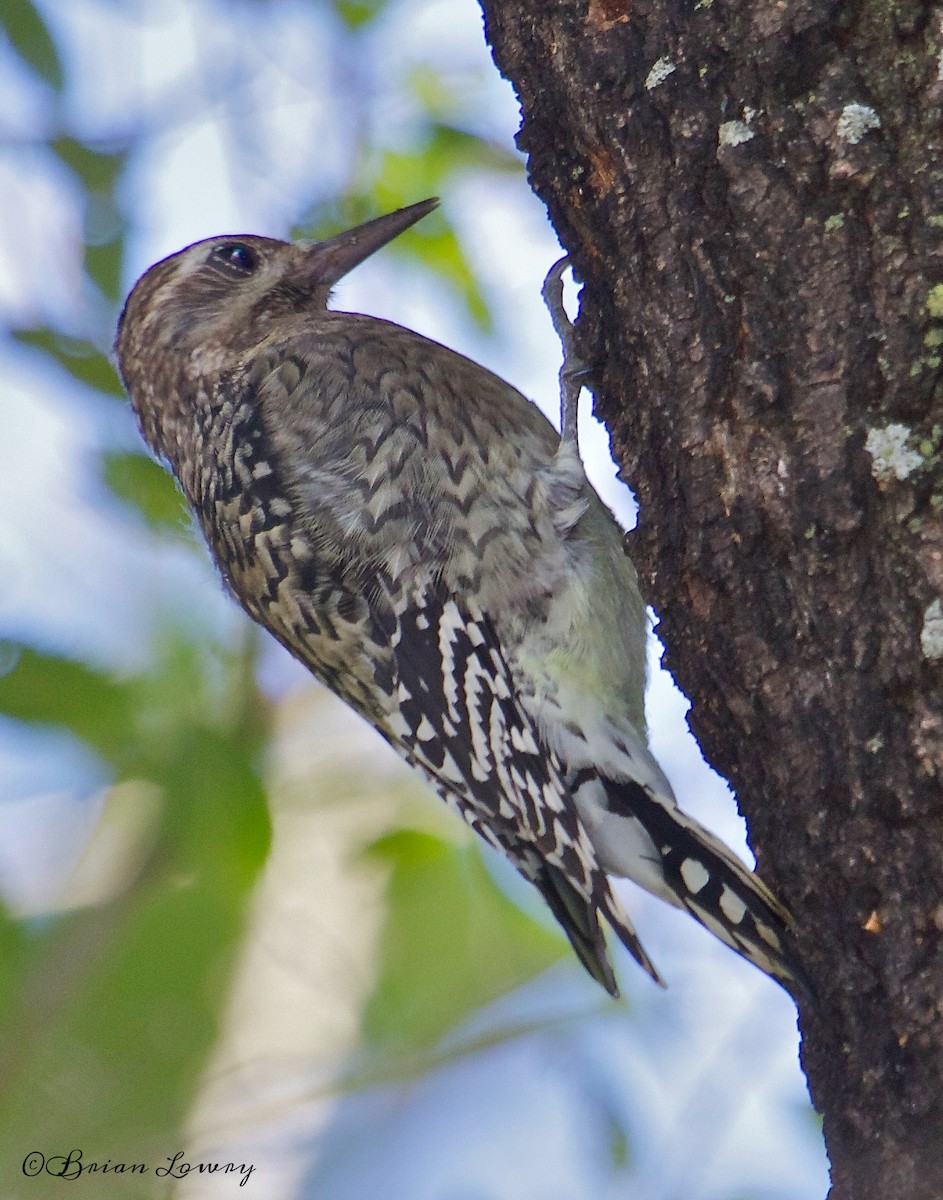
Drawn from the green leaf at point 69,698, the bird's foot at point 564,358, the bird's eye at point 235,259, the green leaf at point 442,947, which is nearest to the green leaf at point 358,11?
the bird's eye at point 235,259

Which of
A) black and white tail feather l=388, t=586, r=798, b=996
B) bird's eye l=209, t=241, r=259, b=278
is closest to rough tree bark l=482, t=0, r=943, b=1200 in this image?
black and white tail feather l=388, t=586, r=798, b=996

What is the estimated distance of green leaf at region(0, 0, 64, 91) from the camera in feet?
11.7

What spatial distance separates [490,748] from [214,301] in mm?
1896

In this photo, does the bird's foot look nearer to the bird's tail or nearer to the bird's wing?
the bird's wing

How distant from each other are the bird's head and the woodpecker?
17.2 inches

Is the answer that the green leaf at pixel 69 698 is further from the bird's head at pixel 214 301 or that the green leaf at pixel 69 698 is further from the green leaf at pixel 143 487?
the bird's head at pixel 214 301

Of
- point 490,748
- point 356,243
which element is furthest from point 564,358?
point 356,243

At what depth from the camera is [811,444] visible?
2.20m

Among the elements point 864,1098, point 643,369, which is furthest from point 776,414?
point 864,1098

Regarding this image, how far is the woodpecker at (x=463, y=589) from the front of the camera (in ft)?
11.2

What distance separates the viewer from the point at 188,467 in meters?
4.47

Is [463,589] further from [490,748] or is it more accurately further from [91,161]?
[91,161]

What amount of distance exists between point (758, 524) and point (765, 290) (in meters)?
0.36

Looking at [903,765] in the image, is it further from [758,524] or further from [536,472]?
[536,472]
